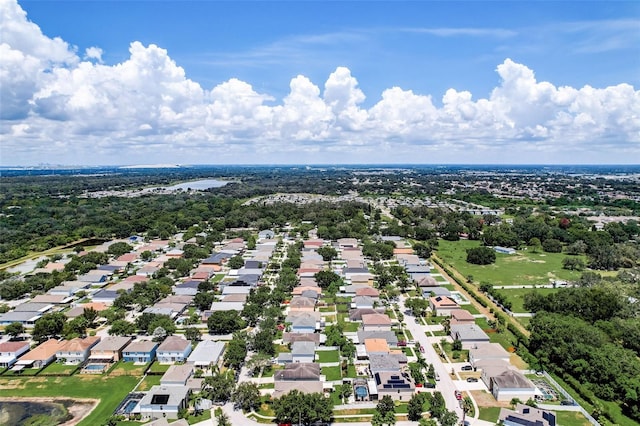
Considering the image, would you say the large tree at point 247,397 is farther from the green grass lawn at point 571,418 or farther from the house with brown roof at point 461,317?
the house with brown roof at point 461,317

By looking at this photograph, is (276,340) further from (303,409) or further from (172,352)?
(303,409)

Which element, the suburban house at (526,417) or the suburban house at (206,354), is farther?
the suburban house at (206,354)

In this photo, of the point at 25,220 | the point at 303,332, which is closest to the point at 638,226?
the point at 303,332

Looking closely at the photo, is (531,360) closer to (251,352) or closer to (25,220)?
(251,352)

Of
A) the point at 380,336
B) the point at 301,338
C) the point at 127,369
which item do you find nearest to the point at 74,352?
the point at 127,369

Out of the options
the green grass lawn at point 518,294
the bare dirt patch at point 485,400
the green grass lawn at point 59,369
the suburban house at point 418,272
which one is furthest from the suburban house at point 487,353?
the green grass lawn at point 59,369

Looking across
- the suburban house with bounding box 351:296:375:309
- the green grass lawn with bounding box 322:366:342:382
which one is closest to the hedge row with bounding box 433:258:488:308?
the suburban house with bounding box 351:296:375:309

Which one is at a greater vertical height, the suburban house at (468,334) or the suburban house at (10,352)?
the suburban house at (10,352)
